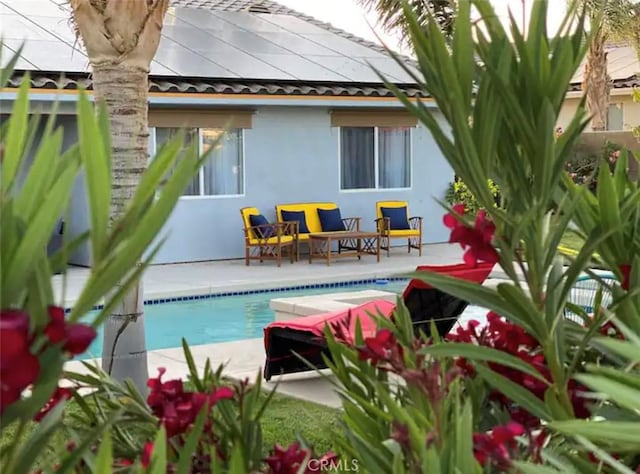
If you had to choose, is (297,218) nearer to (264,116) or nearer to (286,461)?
(264,116)

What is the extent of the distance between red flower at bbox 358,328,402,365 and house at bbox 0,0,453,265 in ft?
41.8

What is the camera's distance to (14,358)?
2.57ft

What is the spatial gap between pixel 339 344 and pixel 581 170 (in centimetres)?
2090

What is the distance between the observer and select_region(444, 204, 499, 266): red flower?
169cm

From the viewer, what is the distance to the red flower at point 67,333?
861 mm

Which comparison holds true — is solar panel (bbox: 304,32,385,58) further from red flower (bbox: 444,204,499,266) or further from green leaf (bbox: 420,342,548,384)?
green leaf (bbox: 420,342,548,384)

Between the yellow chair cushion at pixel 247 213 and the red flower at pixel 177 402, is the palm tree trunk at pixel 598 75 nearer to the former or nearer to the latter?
the yellow chair cushion at pixel 247 213

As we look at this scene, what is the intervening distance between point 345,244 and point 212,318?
5.33 meters

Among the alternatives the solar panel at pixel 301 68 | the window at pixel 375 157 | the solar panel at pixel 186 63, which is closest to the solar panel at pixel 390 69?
the window at pixel 375 157

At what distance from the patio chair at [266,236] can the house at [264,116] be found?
0.74 metres

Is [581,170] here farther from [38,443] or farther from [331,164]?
[38,443]

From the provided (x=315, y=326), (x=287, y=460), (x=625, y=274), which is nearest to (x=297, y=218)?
(x=315, y=326)

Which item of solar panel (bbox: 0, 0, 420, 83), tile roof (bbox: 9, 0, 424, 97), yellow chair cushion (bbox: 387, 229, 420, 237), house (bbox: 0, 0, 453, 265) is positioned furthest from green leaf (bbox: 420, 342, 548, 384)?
yellow chair cushion (bbox: 387, 229, 420, 237)

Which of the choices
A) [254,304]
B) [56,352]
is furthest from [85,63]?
[56,352]
